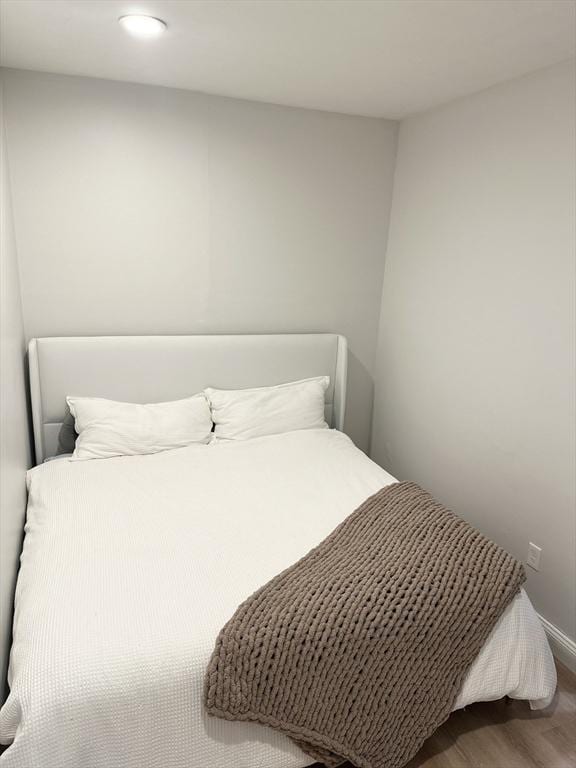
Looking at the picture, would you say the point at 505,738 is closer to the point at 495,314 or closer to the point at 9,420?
the point at 495,314

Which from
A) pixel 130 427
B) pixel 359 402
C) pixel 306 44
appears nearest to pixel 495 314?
pixel 359 402

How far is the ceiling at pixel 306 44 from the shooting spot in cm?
174

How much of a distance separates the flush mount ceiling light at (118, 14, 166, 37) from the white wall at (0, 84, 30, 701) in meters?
0.83

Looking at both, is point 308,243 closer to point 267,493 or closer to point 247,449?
point 247,449

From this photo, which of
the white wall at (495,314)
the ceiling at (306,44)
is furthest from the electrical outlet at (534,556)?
the ceiling at (306,44)

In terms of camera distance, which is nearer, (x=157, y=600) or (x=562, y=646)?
(x=157, y=600)

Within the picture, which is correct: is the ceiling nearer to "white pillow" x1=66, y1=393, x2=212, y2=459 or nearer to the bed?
the bed

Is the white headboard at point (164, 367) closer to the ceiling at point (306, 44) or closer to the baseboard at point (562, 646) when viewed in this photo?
the ceiling at point (306, 44)

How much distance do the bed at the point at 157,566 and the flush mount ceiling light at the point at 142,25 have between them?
1403 mm

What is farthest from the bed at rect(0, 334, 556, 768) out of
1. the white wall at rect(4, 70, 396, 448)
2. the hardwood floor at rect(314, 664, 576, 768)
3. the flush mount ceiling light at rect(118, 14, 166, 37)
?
the flush mount ceiling light at rect(118, 14, 166, 37)

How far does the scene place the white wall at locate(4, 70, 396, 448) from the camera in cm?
264

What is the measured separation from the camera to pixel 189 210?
2932 mm

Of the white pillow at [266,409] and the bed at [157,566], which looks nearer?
the bed at [157,566]

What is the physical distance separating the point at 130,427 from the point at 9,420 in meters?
Result: 0.72
